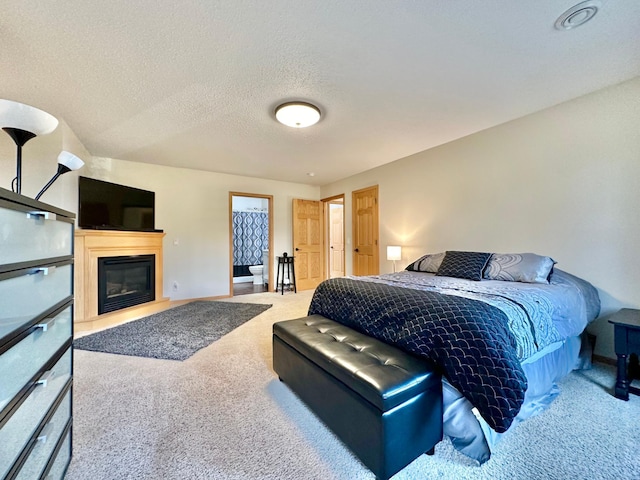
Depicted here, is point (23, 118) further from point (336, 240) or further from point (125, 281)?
point (336, 240)

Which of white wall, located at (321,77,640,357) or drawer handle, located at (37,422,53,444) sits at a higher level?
white wall, located at (321,77,640,357)

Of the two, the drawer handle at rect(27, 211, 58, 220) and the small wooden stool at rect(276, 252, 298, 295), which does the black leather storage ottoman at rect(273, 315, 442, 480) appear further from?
the small wooden stool at rect(276, 252, 298, 295)

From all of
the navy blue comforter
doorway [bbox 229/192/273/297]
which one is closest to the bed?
the navy blue comforter

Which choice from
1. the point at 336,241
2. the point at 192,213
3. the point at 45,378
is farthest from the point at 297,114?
the point at 336,241

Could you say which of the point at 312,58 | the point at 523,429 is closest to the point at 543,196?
the point at 523,429

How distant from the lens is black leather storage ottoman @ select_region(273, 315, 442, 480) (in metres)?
1.21

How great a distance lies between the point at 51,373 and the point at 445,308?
1.88 m

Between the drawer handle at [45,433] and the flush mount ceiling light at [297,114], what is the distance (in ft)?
8.57

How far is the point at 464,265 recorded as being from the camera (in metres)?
2.80

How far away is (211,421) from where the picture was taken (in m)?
1.66

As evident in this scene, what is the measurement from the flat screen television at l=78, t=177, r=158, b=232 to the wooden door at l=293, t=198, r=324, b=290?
107 inches

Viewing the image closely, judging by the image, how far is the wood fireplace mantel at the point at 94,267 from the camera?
3.25 metres

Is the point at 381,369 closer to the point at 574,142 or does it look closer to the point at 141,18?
the point at 141,18

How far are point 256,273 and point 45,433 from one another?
5.87m
